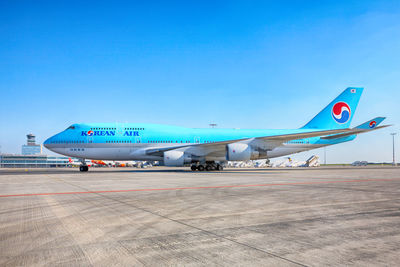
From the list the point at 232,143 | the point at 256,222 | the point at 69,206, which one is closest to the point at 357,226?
the point at 256,222

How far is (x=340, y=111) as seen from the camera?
29.6m

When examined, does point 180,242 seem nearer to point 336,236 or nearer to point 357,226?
point 336,236

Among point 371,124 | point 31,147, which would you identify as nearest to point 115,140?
point 371,124

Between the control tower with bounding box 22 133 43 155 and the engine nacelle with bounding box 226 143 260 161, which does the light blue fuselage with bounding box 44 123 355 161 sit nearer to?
the engine nacelle with bounding box 226 143 260 161

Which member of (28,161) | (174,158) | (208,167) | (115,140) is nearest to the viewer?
(174,158)

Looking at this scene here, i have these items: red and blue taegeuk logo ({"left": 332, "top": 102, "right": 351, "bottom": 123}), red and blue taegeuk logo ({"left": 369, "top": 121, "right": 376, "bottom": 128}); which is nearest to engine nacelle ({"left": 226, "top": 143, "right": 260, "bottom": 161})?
red and blue taegeuk logo ({"left": 369, "top": 121, "right": 376, "bottom": 128})

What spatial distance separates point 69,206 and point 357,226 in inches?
237

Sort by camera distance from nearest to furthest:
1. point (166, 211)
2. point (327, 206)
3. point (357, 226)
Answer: point (357, 226), point (166, 211), point (327, 206)

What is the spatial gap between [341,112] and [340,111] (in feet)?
0.56

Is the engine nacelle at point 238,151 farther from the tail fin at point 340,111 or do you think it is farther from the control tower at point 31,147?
the control tower at point 31,147

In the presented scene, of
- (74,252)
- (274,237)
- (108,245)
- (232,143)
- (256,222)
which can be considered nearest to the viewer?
(74,252)

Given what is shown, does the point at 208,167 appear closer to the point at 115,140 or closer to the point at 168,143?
the point at 168,143

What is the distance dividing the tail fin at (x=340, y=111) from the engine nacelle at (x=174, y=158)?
1584 cm

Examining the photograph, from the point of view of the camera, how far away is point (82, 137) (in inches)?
998
